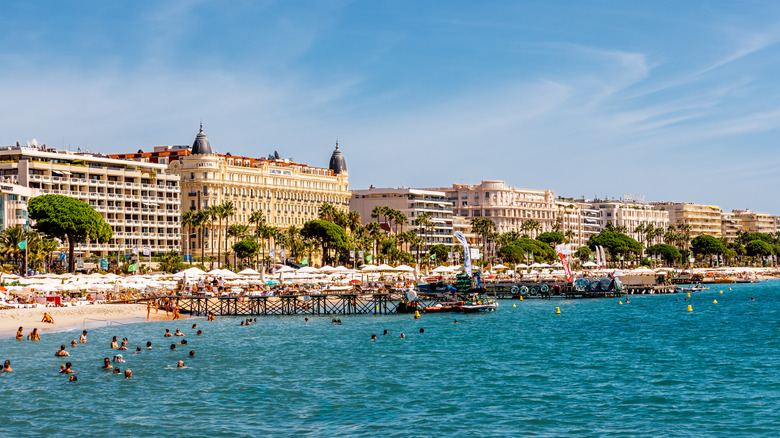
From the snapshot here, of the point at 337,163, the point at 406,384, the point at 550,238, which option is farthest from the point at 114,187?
the point at 406,384

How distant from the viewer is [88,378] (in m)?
43.1

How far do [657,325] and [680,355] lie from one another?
22264mm

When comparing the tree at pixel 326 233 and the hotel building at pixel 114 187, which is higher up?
the hotel building at pixel 114 187

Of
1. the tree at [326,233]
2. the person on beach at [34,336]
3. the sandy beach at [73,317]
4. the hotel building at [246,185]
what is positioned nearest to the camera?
the person on beach at [34,336]

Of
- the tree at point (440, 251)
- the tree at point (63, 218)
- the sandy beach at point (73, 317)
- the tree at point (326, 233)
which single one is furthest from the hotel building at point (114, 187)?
the tree at point (440, 251)

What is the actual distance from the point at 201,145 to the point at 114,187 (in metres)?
22.4

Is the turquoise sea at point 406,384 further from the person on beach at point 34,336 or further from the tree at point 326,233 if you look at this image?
the tree at point 326,233

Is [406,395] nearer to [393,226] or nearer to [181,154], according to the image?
[181,154]

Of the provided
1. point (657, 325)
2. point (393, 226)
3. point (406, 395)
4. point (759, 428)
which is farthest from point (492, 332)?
point (393, 226)

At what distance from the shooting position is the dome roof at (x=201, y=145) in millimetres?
155375

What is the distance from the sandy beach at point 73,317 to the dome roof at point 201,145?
77.0 m

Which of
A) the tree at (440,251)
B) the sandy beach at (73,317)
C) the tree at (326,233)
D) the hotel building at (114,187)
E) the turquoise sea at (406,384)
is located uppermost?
the hotel building at (114,187)

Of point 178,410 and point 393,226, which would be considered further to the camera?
point 393,226

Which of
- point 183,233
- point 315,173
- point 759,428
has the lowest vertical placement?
point 759,428
